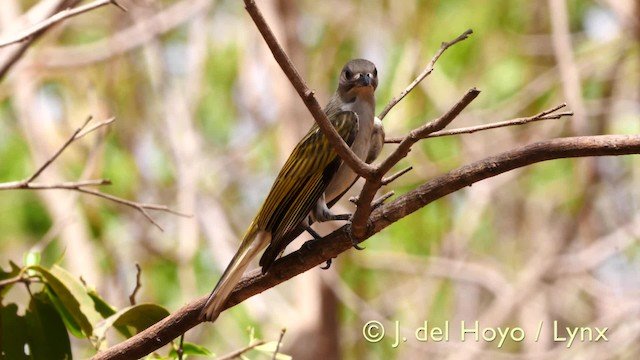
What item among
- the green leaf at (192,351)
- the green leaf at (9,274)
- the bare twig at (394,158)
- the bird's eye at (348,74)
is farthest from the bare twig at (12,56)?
the bare twig at (394,158)

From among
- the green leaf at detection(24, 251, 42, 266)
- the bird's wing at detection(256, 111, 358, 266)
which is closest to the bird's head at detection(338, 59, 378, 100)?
the bird's wing at detection(256, 111, 358, 266)

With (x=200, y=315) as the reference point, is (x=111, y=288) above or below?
above

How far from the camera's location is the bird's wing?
3.37 m

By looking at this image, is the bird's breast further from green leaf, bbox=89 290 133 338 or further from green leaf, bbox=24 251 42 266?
green leaf, bbox=24 251 42 266

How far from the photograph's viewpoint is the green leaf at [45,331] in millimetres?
3346

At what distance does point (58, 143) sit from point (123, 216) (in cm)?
96

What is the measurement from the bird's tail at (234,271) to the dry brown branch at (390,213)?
0.13ft

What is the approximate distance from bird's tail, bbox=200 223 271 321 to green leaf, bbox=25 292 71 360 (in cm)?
70

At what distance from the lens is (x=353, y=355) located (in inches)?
368

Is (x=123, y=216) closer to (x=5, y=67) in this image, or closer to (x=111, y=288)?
(x=111, y=288)

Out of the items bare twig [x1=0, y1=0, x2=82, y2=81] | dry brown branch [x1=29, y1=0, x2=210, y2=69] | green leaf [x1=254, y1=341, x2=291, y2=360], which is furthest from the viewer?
dry brown branch [x1=29, y1=0, x2=210, y2=69]

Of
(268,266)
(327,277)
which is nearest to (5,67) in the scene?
(268,266)

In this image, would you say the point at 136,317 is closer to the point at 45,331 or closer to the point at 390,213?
the point at 45,331

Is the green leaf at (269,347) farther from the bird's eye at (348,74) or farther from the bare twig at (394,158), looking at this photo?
the bird's eye at (348,74)
